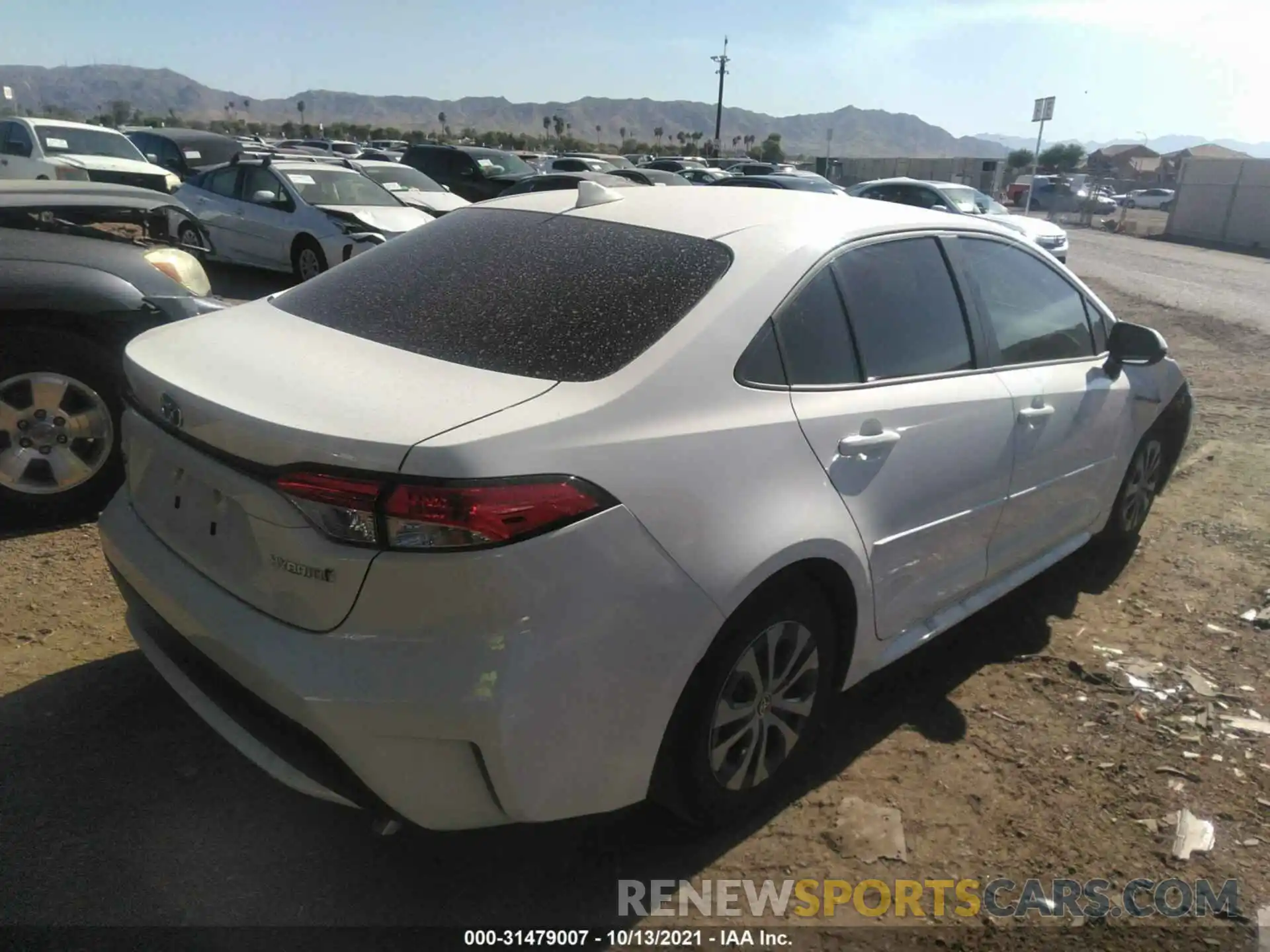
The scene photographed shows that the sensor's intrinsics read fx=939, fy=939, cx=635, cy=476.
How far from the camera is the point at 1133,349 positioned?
4035mm

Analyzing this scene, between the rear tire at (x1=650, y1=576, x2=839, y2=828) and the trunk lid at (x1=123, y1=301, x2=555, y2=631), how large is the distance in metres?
0.84

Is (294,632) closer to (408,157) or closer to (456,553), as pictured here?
(456,553)

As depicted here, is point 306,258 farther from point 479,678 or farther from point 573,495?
point 479,678

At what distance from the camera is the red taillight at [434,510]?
1896mm

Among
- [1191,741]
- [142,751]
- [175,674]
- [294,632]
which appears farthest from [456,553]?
[1191,741]

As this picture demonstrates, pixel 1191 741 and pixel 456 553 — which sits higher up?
pixel 456 553

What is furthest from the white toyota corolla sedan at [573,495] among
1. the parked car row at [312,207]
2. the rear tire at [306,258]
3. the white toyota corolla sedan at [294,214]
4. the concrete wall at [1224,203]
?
the concrete wall at [1224,203]

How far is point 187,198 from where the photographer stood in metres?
12.6

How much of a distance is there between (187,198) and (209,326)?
1137 cm

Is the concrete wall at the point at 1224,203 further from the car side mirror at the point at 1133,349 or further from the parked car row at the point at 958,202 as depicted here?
the car side mirror at the point at 1133,349

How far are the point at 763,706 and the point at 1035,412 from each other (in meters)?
1.65

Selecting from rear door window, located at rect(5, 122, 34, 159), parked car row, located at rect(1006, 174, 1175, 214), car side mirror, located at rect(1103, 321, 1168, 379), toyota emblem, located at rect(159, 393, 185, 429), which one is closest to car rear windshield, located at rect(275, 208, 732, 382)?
toyota emblem, located at rect(159, 393, 185, 429)

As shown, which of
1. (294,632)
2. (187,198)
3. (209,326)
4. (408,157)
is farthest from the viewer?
(408,157)

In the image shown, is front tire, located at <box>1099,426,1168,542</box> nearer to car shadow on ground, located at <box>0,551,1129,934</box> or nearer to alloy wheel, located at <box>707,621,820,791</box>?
car shadow on ground, located at <box>0,551,1129,934</box>
